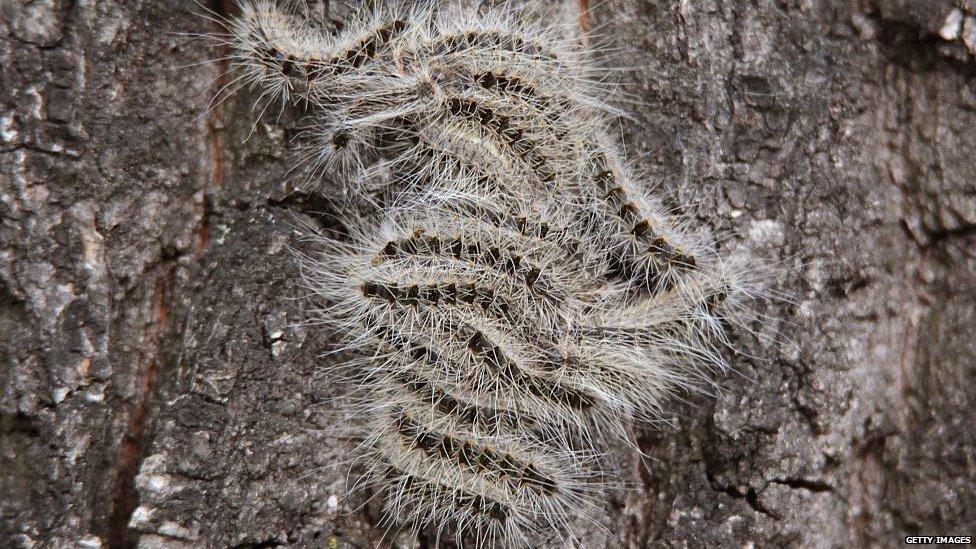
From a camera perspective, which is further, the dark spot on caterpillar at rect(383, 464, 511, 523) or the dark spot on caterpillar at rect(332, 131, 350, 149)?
the dark spot on caterpillar at rect(332, 131, 350, 149)

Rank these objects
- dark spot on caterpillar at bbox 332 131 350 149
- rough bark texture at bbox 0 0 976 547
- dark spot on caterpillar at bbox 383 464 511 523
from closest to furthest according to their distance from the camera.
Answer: rough bark texture at bbox 0 0 976 547
dark spot on caterpillar at bbox 383 464 511 523
dark spot on caterpillar at bbox 332 131 350 149

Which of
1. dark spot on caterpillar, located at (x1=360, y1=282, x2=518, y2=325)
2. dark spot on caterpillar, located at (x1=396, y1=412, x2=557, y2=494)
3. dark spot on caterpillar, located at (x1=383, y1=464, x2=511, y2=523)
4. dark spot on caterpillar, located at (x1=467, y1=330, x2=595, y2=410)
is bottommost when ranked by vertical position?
dark spot on caterpillar, located at (x1=383, y1=464, x2=511, y2=523)

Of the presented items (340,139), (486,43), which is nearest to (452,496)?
(340,139)

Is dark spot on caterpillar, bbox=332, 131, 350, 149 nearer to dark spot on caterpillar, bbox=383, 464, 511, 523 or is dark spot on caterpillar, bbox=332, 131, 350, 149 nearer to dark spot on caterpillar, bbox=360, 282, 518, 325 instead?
dark spot on caterpillar, bbox=360, 282, 518, 325

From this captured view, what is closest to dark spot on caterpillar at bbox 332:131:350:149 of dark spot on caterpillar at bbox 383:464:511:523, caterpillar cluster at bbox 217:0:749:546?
caterpillar cluster at bbox 217:0:749:546

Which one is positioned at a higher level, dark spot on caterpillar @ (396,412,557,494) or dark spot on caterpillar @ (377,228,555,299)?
dark spot on caterpillar @ (377,228,555,299)

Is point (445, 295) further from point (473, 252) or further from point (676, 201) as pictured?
point (676, 201)

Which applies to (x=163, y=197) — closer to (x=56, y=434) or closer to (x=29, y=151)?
(x=29, y=151)
